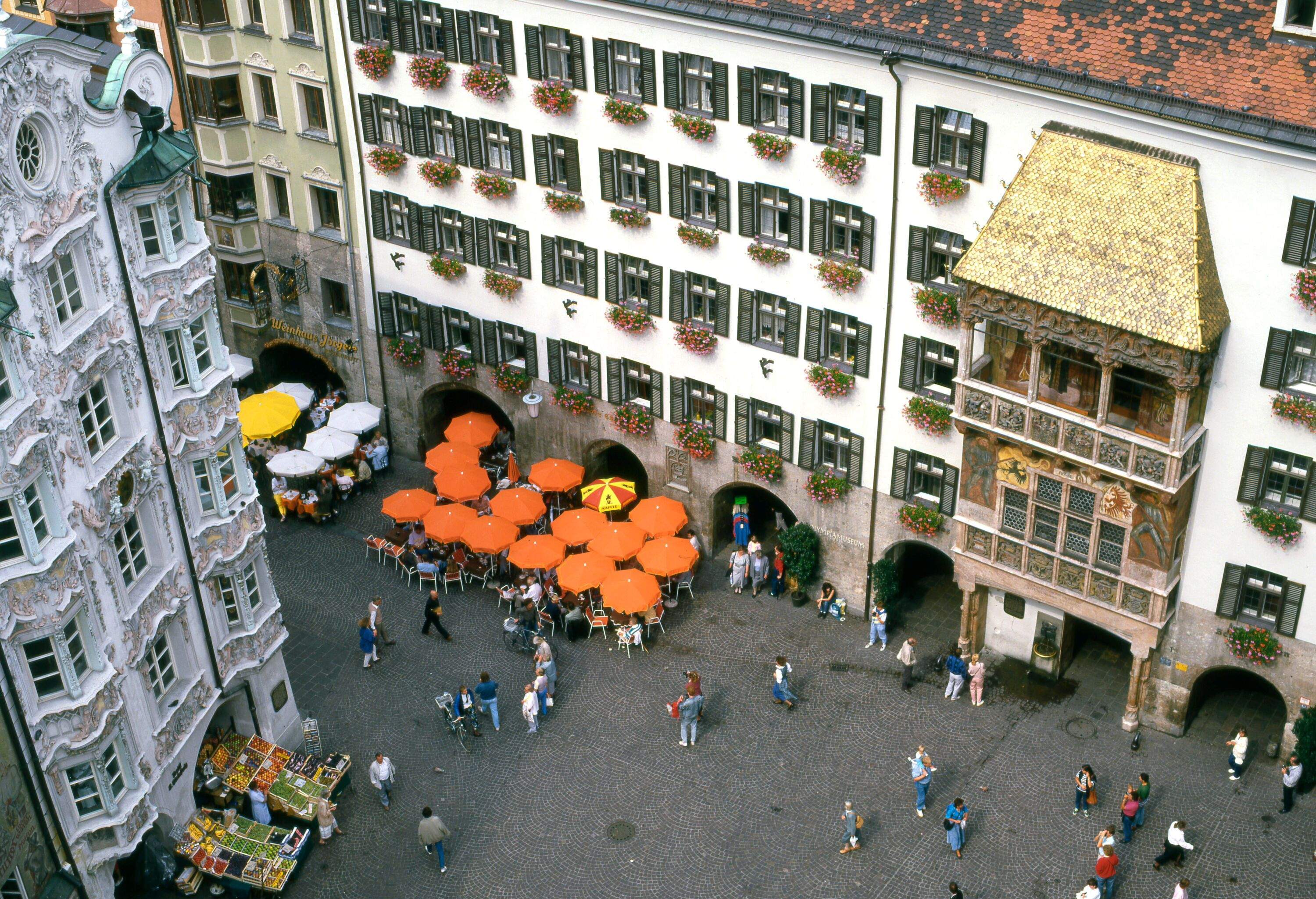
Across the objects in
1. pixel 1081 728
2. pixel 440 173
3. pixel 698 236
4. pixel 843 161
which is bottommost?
pixel 1081 728

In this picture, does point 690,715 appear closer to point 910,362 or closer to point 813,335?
point 813,335

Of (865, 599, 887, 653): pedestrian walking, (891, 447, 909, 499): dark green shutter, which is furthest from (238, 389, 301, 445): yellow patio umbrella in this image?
(891, 447, 909, 499): dark green shutter

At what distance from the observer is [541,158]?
53469 millimetres

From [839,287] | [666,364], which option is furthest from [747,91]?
[666,364]

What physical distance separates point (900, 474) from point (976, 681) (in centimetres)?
632

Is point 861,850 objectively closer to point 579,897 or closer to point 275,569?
point 579,897

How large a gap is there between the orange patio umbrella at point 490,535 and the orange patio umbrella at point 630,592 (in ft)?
12.9

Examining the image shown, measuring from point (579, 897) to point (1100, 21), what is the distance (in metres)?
25.4

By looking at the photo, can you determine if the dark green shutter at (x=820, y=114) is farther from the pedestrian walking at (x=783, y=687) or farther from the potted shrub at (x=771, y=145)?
the pedestrian walking at (x=783, y=687)

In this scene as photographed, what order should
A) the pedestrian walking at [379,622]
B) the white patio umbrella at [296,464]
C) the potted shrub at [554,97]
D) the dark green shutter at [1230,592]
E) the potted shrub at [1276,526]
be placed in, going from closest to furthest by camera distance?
the potted shrub at [1276,526]
the dark green shutter at [1230,592]
the potted shrub at [554,97]
the pedestrian walking at [379,622]
the white patio umbrella at [296,464]

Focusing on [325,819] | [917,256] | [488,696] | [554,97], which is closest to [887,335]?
[917,256]

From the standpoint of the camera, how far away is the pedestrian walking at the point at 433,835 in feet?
145

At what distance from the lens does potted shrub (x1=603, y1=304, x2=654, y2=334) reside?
53.5m

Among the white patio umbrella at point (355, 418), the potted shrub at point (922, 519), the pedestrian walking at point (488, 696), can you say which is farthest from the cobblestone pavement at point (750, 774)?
the white patio umbrella at point (355, 418)
